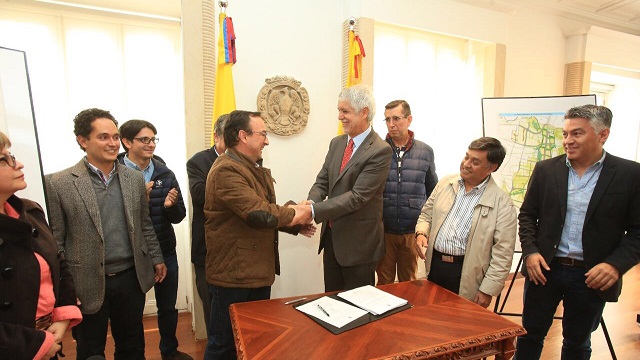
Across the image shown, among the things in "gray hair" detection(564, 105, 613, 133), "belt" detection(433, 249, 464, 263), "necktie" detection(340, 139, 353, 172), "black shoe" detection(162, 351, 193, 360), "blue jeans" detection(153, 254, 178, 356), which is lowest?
"black shoe" detection(162, 351, 193, 360)

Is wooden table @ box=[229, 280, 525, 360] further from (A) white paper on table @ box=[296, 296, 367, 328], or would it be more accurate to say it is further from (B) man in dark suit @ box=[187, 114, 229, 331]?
(B) man in dark suit @ box=[187, 114, 229, 331]

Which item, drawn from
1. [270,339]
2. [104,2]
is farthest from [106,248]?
[104,2]

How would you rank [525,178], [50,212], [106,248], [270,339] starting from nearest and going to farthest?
1. [270,339]
2. [50,212]
3. [106,248]
4. [525,178]

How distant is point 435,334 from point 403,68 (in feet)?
9.97

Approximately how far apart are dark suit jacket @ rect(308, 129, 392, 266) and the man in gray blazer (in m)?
0.96

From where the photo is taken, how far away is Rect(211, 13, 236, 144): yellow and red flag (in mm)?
2602

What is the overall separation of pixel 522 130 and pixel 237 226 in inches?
103

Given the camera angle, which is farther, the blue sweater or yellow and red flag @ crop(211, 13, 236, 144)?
the blue sweater

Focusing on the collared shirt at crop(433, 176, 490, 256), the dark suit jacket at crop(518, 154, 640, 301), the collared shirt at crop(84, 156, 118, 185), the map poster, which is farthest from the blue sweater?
the collared shirt at crop(84, 156, 118, 185)

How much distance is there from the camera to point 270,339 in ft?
4.10

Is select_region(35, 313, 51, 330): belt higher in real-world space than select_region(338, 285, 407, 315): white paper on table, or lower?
higher

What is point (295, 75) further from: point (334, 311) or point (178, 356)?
point (178, 356)

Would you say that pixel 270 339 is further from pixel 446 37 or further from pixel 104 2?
pixel 446 37

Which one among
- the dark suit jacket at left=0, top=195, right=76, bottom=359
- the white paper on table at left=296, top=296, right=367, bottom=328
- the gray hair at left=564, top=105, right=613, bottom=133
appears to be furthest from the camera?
the gray hair at left=564, top=105, right=613, bottom=133
